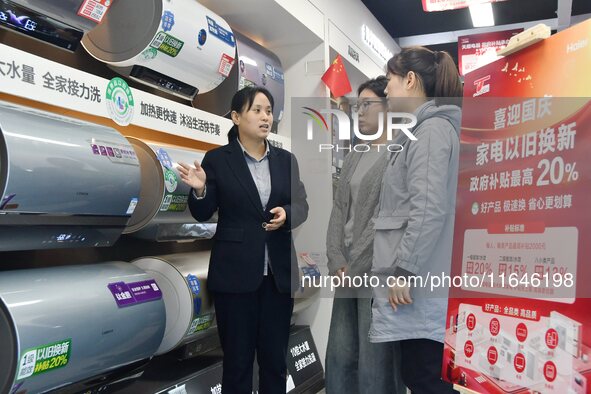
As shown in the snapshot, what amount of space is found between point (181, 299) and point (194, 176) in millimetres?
558

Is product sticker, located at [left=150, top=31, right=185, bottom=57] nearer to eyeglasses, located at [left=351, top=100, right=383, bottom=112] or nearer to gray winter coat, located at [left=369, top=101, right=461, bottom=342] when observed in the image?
eyeglasses, located at [left=351, top=100, right=383, bottom=112]

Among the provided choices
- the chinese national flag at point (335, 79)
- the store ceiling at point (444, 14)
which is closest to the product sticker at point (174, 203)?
the chinese national flag at point (335, 79)

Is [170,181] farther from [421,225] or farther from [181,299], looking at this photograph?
[421,225]

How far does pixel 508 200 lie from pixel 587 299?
0.35 meters

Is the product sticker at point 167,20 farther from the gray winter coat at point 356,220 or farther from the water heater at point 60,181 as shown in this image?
the gray winter coat at point 356,220

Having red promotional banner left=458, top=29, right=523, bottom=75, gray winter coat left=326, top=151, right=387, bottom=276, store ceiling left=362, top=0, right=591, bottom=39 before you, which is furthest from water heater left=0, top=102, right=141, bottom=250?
red promotional banner left=458, top=29, right=523, bottom=75

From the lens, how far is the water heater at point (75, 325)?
1.49m

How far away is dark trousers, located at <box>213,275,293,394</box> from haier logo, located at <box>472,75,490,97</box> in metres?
1.10

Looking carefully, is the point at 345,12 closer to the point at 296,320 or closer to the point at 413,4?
the point at 413,4

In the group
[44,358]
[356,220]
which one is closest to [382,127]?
[356,220]

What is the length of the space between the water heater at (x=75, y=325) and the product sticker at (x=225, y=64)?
1.10 meters

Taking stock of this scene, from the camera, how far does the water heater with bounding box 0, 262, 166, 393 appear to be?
4.90ft

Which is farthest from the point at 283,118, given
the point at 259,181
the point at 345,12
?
the point at 259,181

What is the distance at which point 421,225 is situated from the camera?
1.65 meters
